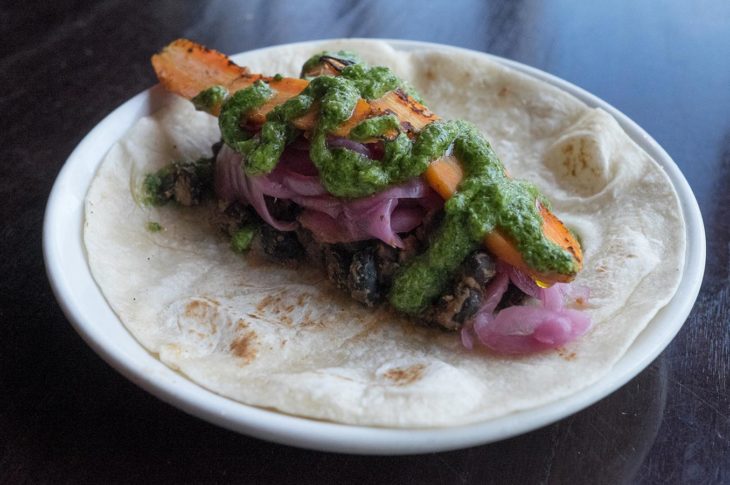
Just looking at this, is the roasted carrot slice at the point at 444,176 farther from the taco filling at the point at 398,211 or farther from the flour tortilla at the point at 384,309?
the flour tortilla at the point at 384,309

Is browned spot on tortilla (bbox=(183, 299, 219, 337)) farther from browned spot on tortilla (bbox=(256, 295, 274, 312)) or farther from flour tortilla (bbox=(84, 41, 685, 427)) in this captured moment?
browned spot on tortilla (bbox=(256, 295, 274, 312))

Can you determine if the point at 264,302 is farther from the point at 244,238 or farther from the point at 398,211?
the point at 398,211

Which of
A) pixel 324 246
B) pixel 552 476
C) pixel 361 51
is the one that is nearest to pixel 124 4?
pixel 361 51

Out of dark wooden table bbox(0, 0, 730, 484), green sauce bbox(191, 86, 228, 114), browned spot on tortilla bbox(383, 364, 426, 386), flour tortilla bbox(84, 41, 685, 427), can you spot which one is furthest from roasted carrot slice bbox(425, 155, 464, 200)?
green sauce bbox(191, 86, 228, 114)

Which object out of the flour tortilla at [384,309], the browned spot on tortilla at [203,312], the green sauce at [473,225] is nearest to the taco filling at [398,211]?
the green sauce at [473,225]

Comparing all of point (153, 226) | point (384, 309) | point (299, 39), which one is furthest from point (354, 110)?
point (299, 39)

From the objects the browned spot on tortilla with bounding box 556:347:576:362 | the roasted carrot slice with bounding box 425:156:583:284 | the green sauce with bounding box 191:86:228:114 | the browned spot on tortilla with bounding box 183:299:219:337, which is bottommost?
the browned spot on tortilla with bounding box 183:299:219:337
